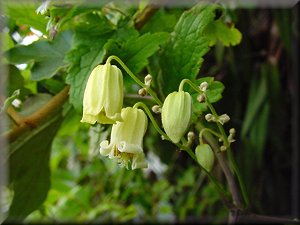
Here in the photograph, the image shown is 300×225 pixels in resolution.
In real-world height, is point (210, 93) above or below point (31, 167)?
above

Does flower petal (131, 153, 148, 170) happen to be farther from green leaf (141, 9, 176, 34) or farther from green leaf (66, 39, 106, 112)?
green leaf (141, 9, 176, 34)

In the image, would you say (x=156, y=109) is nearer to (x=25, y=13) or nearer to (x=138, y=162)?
(x=138, y=162)

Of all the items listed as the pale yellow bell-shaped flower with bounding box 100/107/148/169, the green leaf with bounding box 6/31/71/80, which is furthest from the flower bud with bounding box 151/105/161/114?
the green leaf with bounding box 6/31/71/80

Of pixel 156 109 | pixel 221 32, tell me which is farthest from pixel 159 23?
pixel 156 109

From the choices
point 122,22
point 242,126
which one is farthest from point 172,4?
point 242,126

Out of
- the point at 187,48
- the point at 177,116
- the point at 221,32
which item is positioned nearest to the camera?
the point at 177,116

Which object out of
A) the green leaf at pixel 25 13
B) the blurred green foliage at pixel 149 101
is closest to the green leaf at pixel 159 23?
the blurred green foliage at pixel 149 101
